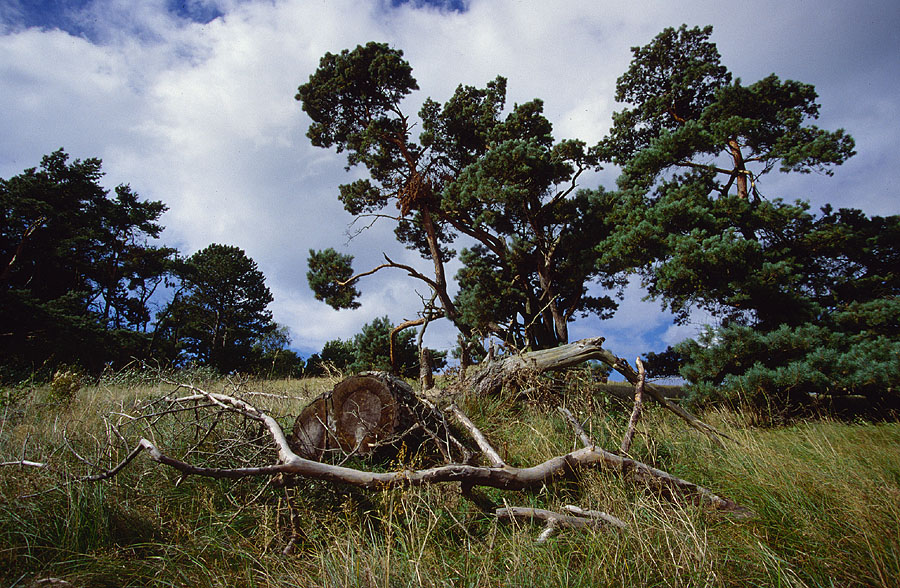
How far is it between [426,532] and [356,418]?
1.50m

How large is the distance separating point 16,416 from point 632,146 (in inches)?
578

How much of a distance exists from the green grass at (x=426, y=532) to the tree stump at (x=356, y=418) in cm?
47

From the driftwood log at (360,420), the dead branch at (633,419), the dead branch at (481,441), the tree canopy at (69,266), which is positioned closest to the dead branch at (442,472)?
the dead branch at (481,441)

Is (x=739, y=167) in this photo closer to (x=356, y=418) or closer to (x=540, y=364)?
(x=540, y=364)

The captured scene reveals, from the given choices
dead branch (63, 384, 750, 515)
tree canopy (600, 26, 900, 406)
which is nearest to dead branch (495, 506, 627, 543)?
dead branch (63, 384, 750, 515)

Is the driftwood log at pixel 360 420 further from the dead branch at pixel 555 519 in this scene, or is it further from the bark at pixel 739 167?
the bark at pixel 739 167

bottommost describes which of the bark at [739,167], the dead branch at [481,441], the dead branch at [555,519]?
the dead branch at [555,519]

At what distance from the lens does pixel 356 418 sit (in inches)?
137

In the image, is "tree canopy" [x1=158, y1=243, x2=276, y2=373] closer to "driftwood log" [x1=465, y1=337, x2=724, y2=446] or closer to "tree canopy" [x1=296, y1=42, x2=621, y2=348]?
"tree canopy" [x1=296, y1=42, x2=621, y2=348]

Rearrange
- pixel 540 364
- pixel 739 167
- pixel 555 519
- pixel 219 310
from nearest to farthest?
pixel 555 519
pixel 540 364
pixel 739 167
pixel 219 310

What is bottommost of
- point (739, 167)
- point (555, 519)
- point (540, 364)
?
point (555, 519)

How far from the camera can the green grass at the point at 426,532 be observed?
1.86 m

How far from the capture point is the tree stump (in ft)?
11.1

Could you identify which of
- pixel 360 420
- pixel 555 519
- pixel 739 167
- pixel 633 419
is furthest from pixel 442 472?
pixel 739 167
